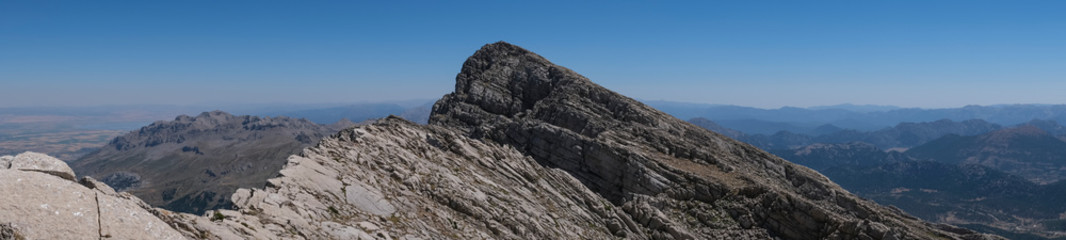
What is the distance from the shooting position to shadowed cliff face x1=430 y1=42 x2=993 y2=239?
54.8m

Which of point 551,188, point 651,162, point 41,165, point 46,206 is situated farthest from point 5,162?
point 651,162

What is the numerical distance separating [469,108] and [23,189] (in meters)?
69.8

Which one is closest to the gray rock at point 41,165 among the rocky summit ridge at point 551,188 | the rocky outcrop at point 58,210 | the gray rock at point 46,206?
the rocky outcrop at point 58,210

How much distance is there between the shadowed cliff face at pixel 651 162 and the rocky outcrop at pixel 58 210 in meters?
44.9

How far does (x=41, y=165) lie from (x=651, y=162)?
55851 mm

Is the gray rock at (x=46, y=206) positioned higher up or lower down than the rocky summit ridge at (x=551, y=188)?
higher up

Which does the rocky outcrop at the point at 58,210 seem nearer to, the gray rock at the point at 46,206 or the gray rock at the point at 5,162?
the gray rock at the point at 46,206

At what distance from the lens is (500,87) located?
95.5m

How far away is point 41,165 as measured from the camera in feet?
70.3

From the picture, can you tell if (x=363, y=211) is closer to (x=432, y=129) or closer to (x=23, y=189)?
(x=23, y=189)

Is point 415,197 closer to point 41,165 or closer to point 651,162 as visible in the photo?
point 41,165

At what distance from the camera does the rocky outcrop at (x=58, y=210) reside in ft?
59.0

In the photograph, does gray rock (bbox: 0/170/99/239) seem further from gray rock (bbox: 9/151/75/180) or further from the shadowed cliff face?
the shadowed cliff face

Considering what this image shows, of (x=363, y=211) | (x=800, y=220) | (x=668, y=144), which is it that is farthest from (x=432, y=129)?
(x=800, y=220)
